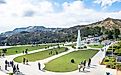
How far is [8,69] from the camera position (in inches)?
1330

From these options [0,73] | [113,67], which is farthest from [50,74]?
[113,67]

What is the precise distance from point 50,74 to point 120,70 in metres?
7.51

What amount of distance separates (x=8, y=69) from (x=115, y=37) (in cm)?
8451

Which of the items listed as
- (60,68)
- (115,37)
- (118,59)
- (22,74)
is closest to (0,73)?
(22,74)

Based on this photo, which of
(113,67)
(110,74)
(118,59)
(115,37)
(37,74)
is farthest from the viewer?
(115,37)

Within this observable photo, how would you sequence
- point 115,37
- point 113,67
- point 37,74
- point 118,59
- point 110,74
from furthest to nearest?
point 115,37 → point 118,59 → point 113,67 → point 37,74 → point 110,74

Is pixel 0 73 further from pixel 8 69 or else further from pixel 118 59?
pixel 118 59

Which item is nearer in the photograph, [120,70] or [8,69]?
[120,70]

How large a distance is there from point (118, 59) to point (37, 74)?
14.0m

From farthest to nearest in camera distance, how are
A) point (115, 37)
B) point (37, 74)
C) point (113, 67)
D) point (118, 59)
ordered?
point (115, 37) → point (118, 59) → point (113, 67) → point (37, 74)

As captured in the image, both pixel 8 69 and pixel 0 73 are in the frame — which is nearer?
pixel 0 73

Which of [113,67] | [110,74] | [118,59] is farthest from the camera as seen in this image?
[118,59]

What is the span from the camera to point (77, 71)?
31.8 metres

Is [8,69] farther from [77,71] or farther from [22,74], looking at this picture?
[77,71]
